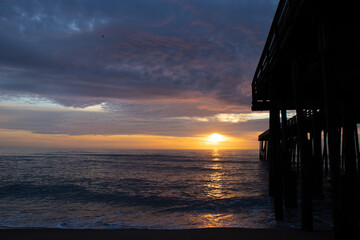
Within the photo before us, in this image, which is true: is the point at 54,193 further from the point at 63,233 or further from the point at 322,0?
the point at 322,0

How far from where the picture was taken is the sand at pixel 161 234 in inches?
254

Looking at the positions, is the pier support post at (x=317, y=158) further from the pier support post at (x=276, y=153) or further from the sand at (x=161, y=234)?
the sand at (x=161, y=234)

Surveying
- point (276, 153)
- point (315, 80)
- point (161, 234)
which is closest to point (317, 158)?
point (276, 153)

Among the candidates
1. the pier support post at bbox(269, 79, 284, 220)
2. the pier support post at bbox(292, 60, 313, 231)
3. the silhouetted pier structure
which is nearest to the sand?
the pier support post at bbox(292, 60, 313, 231)

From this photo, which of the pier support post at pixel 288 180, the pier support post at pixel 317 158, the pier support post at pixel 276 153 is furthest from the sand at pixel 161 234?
the pier support post at pixel 317 158

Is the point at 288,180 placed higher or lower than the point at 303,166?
lower

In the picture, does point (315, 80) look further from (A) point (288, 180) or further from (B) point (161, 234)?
(B) point (161, 234)

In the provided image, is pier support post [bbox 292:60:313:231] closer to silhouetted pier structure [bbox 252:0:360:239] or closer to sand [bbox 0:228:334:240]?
silhouetted pier structure [bbox 252:0:360:239]

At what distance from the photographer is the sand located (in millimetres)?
6461

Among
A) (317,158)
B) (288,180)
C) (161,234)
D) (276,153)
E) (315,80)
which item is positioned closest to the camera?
(161,234)

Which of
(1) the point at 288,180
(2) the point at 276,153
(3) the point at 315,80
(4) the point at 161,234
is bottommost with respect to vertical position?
(4) the point at 161,234

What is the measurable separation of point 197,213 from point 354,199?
7.18m

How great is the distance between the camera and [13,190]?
52.0 ft

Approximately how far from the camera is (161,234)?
688 centimetres
